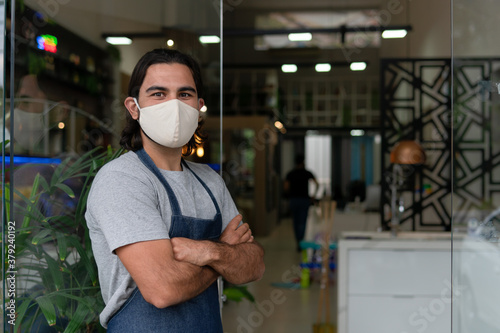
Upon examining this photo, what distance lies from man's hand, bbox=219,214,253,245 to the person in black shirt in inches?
253

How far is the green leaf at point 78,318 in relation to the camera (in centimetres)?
174

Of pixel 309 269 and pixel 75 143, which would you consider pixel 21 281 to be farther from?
pixel 309 269

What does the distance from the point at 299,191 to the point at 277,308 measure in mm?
3206

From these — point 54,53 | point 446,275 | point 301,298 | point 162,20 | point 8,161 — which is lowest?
point 301,298

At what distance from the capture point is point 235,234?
1.61 meters

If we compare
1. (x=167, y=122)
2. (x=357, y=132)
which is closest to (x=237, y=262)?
(x=167, y=122)

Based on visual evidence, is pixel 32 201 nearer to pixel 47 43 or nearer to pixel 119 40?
pixel 47 43

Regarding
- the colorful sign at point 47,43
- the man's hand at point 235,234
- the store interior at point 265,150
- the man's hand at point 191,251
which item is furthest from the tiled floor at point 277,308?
the man's hand at point 191,251

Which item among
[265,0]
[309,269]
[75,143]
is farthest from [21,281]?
[265,0]

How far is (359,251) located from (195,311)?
2.60 m

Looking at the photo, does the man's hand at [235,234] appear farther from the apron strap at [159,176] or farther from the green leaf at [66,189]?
the green leaf at [66,189]

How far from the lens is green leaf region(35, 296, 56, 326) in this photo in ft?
5.51

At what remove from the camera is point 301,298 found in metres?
5.50

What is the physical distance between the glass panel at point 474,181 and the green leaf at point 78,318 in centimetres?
124
